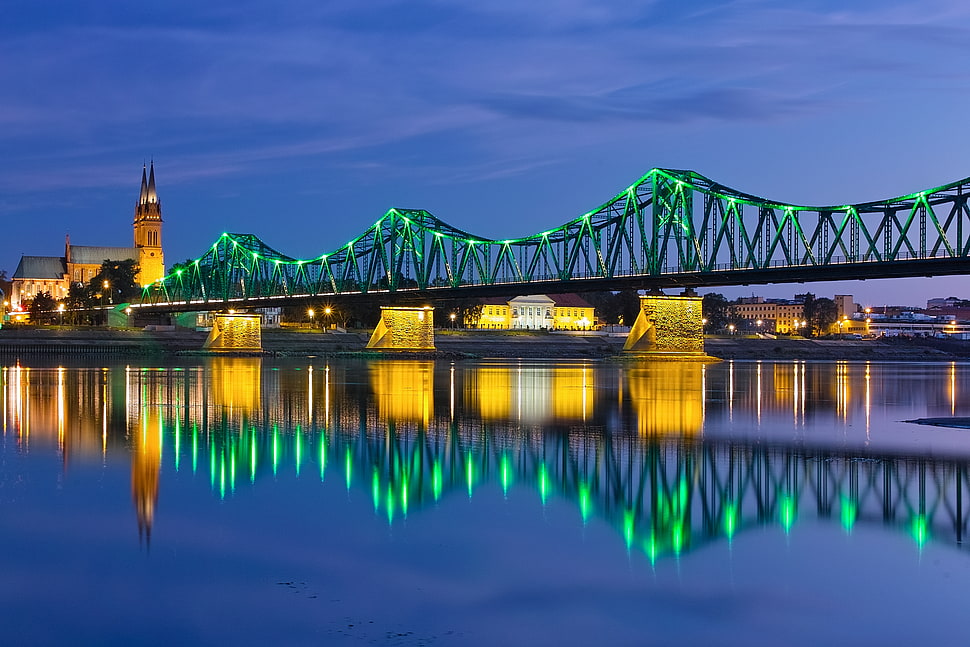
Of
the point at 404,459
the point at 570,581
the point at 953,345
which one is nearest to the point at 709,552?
the point at 570,581

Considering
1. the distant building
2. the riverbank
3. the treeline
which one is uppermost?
the treeline

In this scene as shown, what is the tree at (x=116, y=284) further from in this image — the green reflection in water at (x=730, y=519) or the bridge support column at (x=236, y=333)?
the green reflection in water at (x=730, y=519)

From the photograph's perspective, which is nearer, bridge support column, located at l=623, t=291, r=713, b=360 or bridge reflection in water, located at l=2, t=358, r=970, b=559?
bridge reflection in water, located at l=2, t=358, r=970, b=559

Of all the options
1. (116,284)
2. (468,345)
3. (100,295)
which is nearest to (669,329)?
(468,345)

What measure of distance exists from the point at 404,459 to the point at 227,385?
28.1 meters

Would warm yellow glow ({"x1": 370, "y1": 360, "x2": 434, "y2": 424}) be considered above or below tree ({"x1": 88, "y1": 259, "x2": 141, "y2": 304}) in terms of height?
below

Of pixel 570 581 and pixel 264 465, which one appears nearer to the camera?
pixel 570 581

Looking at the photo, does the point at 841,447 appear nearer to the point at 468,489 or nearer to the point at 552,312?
the point at 468,489

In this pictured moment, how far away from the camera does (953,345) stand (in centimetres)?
14462

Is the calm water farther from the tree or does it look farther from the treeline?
the tree

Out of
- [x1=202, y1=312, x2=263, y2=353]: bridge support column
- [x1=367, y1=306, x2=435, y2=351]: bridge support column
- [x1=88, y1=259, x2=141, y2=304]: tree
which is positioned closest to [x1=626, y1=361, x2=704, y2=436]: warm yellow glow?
[x1=367, y1=306, x2=435, y2=351]: bridge support column

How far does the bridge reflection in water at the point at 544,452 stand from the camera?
1465 centimetres

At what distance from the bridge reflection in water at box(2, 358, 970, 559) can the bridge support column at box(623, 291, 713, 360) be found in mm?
43036

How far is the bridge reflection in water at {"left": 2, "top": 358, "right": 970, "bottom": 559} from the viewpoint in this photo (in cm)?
1465
